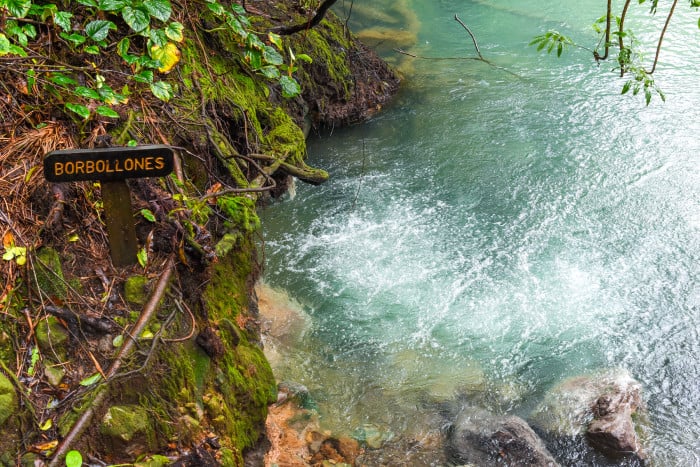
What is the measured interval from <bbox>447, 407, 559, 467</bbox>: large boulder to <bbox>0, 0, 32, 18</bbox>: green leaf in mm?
3635

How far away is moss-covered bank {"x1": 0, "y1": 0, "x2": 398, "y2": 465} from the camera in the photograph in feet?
8.47

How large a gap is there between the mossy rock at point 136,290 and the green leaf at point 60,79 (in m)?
1.06

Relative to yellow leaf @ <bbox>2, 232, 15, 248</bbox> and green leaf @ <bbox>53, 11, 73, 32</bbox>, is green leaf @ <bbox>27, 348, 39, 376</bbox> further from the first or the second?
green leaf @ <bbox>53, 11, 73, 32</bbox>

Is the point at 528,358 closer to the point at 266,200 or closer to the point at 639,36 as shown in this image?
the point at 266,200

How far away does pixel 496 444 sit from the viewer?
4.20 m

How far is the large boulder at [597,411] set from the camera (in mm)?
4277

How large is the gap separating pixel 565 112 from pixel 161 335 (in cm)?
720

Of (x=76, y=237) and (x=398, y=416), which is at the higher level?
(x=76, y=237)

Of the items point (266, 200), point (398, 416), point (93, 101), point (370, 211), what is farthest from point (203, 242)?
point (370, 211)

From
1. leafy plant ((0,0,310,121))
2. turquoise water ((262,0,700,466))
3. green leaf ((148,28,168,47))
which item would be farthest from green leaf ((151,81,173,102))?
turquoise water ((262,0,700,466))

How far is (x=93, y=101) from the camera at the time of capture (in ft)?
10.7

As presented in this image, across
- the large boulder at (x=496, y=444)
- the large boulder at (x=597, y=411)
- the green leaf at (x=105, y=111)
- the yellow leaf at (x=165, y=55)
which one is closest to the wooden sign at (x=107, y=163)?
the green leaf at (x=105, y=111)

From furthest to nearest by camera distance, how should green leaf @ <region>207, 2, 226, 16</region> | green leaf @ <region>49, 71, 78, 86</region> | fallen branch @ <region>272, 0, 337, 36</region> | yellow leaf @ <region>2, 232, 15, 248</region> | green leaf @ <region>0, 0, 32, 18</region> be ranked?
fallen branch @ <region>272, 0, 337, 36</region> < green leaf @ <region>207, 2, 226, 16</region> < green leaf @ <region>49, 71, 78, 86</region> < green leaf @ <region>0, 0, 32, 18</region> < yellow leaf @ <region>2, 232, 15, 248</region>

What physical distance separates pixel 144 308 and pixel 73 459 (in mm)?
737
